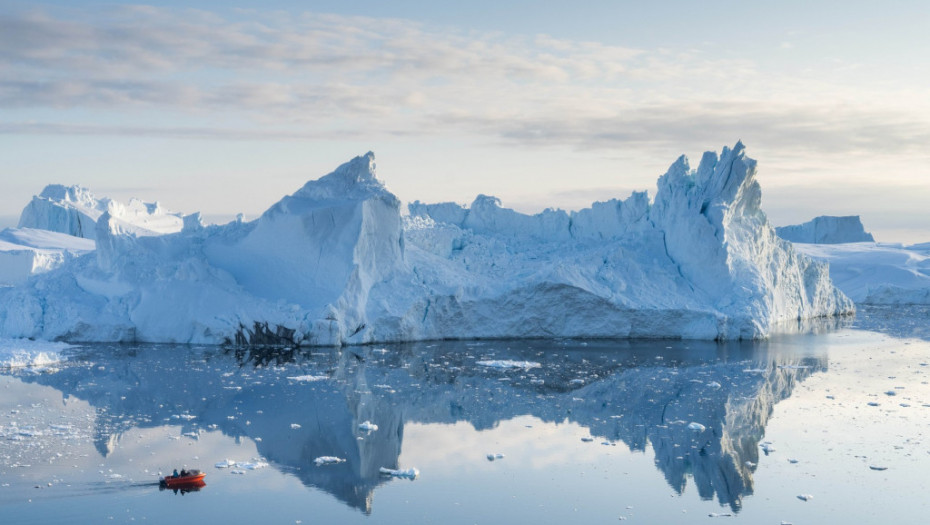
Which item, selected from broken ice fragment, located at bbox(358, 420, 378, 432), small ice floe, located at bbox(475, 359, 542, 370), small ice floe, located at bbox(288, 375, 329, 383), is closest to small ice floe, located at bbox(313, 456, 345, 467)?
broken ice fragment, located at bbox(358, 420, 378, 432)

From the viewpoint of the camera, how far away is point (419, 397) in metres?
12.0

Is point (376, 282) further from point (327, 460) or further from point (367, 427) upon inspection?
point (327, 460)

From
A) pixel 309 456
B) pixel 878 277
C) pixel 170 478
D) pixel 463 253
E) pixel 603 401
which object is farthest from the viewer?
pixel 878 277

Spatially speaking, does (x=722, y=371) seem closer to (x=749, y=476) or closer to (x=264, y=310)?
(x=749, y=476)

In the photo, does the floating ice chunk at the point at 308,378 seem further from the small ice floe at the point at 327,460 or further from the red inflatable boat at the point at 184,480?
the red inflatable boat at the point at 184,480

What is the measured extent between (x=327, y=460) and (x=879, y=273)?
87.6 ft

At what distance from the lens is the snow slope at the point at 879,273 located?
2875cm

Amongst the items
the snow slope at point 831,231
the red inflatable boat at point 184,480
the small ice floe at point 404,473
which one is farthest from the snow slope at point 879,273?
the red inflatable boat at point 184,480

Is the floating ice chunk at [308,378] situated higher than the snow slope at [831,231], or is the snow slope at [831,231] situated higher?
the snow slope at [831,231]

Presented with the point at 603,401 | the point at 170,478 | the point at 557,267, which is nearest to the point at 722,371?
the point at 603,401

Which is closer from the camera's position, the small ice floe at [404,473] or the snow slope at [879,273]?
the small ice floe at [404,473]

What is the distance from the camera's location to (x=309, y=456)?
29.7 ft

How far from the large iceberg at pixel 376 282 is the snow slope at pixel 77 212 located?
14.7m

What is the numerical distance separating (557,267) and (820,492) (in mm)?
9740
